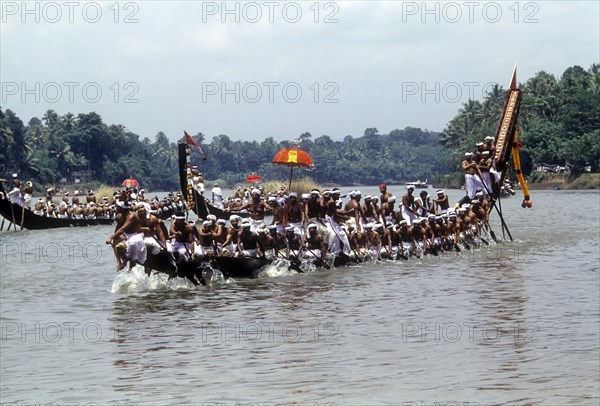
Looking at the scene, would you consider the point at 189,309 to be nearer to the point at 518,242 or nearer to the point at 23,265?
the point at 23,265

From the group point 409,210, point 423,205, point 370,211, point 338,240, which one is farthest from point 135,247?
point 423,205

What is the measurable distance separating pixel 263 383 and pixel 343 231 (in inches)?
535

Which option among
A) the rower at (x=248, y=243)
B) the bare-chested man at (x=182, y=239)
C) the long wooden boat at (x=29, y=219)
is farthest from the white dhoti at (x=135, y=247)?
the long wooden boat at (x=29, y=219)

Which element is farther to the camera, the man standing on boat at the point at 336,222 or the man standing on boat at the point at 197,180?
the man standing on boat at the point at 197,180

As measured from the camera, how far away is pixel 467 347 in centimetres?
1630

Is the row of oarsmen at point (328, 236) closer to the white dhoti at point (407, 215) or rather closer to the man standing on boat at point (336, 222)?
the man standing on boat at point (336, 222)

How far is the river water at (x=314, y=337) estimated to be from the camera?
44.6 ft

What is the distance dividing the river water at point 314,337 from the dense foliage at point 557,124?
7179 centimetres

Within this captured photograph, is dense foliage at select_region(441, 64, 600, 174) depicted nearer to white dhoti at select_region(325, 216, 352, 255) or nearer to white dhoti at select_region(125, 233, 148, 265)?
white dhoti at select_region(325, 216, 352, 255)

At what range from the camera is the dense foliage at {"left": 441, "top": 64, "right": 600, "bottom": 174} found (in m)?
99.4

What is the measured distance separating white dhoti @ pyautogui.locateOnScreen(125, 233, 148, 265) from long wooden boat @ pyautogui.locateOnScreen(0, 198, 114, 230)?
82.0ft

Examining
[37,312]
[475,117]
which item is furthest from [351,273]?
[475,117]

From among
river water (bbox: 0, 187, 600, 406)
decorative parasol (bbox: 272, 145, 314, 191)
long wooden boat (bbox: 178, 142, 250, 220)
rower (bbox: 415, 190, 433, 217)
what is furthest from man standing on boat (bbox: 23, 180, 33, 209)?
rower (bbox: 415, 190, 433, 217)

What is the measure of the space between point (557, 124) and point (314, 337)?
9497 centimetres
